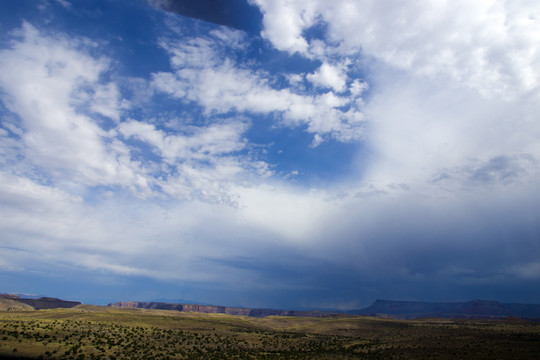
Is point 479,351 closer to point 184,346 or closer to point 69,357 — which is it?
point 184,346

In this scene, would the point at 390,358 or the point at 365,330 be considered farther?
the point at 365,330

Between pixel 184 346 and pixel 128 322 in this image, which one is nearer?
pixel 184 346

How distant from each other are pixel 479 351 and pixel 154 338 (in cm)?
5606

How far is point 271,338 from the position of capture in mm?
76062

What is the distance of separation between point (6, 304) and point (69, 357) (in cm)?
15906

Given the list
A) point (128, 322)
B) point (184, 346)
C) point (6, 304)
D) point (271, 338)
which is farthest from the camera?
point (6, 304)

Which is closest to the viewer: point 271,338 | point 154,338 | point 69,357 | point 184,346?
point 69,357

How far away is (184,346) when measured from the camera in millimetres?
58219

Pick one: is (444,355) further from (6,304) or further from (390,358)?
(6,304)

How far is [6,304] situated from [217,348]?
159 meters

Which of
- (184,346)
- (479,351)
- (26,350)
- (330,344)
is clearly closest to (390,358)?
(479,351)

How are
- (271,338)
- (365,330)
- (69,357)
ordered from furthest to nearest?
(365,330) → (271,338) → (69,357)

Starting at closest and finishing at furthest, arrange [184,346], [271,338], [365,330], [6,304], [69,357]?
[69,357] → [184,346] → [271,338] → [365,330] → [6,304]

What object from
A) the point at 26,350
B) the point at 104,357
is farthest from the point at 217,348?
the point at 26,350
